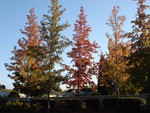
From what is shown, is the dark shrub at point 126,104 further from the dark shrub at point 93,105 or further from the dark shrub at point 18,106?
A: the dark shrub at point 18,106

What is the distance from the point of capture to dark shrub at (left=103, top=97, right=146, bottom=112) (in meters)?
19.7

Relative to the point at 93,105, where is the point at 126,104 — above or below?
above

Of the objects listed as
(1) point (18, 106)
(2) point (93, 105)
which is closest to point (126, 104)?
(2) point (93, 105)

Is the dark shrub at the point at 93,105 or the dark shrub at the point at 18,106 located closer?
the dark shrub at the point at 18,106

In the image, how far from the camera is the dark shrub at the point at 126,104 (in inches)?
774

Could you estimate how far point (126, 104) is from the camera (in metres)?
21.0

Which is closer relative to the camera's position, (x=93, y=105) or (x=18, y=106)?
(x=93, y=105)

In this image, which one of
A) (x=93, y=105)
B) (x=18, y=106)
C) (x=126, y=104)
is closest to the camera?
(x=126, y=104)

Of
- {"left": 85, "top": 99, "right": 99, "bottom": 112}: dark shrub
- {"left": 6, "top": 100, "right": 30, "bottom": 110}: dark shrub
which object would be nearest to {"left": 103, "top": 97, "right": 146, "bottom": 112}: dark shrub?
{"left": 85, "top": 99, "right": 99, "bottom": 112}: dark shrub

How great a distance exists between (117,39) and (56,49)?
6009mm

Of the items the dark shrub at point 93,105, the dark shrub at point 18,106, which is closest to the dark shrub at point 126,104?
the dark shrub at point 93,105

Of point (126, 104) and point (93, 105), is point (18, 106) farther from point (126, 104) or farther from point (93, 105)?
point (126, 104)

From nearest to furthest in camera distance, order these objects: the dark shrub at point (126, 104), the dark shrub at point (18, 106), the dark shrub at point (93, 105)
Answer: the dark shrub at point (126, 104), the dark shrub at point (18, 106), the dark shrub at point (93, 105)

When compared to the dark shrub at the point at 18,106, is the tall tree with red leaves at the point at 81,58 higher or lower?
higher
